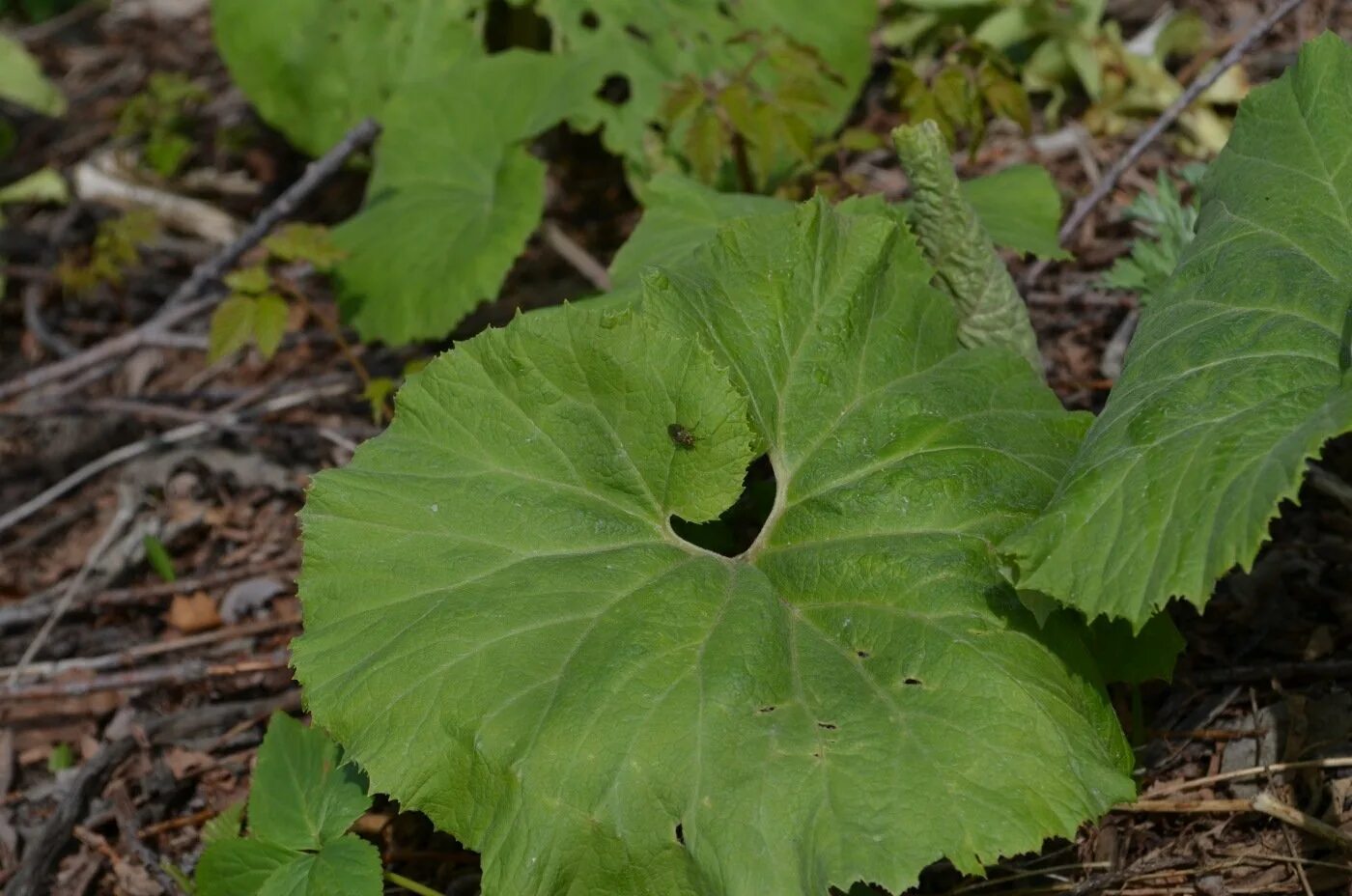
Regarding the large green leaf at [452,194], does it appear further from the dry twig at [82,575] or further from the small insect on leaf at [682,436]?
the small insect on leaf at [682,436]

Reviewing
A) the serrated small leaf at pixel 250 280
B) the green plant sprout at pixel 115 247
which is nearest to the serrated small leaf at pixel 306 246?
the serrated small leaf at pixel 250 280

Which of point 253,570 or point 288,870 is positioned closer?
point 288,870

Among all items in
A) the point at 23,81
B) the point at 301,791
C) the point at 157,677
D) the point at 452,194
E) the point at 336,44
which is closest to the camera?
the point at 301,791

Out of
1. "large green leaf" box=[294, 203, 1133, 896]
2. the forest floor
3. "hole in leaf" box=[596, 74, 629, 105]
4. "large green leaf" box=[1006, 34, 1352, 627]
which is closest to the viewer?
"large green leaf" box=[1006, 34, 1352, 627]

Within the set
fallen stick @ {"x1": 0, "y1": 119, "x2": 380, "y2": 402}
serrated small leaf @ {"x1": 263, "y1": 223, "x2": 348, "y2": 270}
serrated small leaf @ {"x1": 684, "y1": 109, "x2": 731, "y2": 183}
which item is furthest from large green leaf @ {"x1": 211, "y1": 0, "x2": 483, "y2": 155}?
serrated small leaf @ {"x1": 684, "y1": 109, "x2": 731, "y2": 183}

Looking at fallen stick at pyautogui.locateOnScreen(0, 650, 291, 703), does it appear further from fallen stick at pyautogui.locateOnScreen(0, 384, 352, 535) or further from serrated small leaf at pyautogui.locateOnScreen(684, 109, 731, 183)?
serrated small leaf at pyautogui.locateOnScreen(684, 109, 731, 183)

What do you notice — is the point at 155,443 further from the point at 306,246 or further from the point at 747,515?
the point at 747,515

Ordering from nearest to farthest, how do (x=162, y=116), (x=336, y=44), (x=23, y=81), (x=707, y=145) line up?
(x=707, y=145), (x=336, y=44), (x=23, y=81), (x=162, y=116)

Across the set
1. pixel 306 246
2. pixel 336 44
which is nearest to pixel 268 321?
pixel 306 246
